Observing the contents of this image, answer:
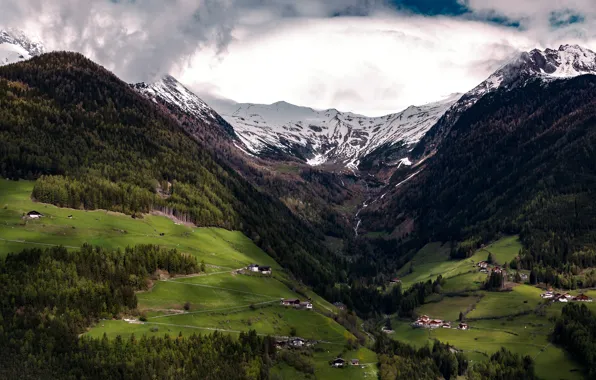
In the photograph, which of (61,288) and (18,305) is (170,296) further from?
Answer: (18,305)

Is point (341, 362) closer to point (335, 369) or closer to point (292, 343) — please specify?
point (335, 369)

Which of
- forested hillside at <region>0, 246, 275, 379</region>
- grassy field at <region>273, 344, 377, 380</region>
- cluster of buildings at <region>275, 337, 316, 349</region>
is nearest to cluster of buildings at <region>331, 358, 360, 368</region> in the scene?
grassy field at <region>273, 344, 377, 380</region>

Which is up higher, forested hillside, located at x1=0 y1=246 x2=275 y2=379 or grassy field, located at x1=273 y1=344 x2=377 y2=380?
forested hillside, located at x1=0 y1=246 x2=275 y2=379

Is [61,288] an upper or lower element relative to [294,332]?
upper

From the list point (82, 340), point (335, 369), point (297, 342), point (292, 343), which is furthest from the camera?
point (297, 342)

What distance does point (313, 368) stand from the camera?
163m

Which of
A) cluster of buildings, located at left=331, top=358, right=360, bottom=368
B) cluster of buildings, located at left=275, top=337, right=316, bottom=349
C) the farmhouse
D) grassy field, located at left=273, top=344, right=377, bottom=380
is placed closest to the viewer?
grassy field, located at left=273, top=344, right=377, bottom=380

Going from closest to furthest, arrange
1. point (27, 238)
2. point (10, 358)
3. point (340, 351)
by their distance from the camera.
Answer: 1. point (10, 358)
2. point (340, 351)
3. point (27, 238)

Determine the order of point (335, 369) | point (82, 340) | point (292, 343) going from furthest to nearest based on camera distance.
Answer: point (292, 343)
point (335, 369)
point (82, 340)

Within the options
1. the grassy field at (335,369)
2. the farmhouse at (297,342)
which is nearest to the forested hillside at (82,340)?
the grassy field at (335,369)

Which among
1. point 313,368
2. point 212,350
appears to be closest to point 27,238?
point 212,350

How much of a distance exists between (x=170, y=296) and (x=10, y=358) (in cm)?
5769

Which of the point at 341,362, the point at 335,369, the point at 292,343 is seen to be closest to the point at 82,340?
the point at 292,343

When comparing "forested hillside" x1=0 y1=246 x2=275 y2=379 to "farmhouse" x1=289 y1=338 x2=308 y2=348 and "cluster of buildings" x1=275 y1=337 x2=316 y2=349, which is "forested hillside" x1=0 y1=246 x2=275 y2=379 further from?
"farmhouse" x1=289 y1=338 x2=308 y2=348
